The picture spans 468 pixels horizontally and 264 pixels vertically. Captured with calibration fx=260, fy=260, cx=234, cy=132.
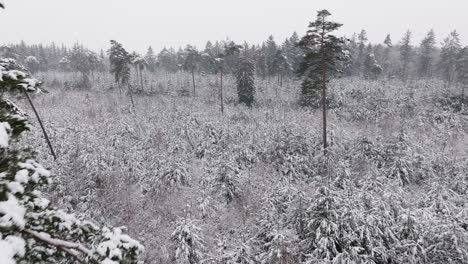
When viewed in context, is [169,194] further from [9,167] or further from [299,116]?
[299,116]

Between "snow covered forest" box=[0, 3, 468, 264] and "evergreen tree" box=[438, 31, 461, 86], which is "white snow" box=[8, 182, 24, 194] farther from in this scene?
"evergreen tree" box=[438, 31, 461, 86]

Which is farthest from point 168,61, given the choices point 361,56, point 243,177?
point 243,177

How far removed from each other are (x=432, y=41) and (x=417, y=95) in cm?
2761

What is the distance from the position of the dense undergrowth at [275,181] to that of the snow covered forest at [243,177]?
0.27ft

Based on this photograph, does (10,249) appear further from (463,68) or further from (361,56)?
(361,56)

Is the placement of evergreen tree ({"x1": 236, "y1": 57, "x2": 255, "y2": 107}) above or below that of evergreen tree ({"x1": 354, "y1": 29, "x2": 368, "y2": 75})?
below

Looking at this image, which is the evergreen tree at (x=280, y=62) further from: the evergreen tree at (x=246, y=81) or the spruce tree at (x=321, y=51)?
the spruce tree at (x=321, y=51)

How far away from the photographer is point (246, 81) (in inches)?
1641

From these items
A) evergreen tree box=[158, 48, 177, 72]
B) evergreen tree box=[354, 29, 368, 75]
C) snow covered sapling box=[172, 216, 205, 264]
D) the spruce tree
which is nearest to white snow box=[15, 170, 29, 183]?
snow covered sapling box=[172, 216, 205, 264]

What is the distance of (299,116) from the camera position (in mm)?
31484

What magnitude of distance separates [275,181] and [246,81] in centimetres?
2682

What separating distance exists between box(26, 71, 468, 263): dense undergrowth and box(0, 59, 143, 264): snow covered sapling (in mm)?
7994

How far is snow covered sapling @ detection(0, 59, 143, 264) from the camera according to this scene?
102 inches

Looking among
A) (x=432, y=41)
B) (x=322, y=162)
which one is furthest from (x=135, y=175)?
(x=432, y=41)
